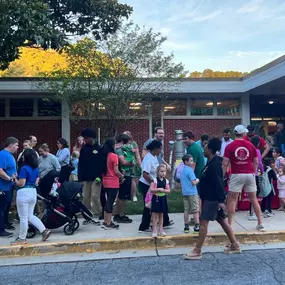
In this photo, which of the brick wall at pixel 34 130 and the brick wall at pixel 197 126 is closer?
the brick wall at pixel 34 130

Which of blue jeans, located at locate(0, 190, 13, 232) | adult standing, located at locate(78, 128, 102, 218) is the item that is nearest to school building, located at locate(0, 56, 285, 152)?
adult standing, located at locate(78, 128, 102, 218)

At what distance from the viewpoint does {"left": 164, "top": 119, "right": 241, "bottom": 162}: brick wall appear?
17.7 metres

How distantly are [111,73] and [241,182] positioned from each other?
788 centimetres

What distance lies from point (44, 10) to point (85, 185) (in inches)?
201

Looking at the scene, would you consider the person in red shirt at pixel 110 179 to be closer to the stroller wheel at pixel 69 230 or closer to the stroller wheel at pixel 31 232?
the stroller wheel at pixel 69 230

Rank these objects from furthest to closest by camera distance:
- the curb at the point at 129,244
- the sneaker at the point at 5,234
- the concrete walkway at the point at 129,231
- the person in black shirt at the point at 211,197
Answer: the sneaker at the point at 5,234 < the concrete walkway at the point at 129,231 < the curb at the point at 129,244 < the person in black shirt at the point at 211,197

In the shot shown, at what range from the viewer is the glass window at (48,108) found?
1709cm

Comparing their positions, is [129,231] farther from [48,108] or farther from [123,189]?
[48,108]

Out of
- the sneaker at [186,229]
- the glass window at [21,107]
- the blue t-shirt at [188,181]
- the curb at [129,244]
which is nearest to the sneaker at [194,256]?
the curb at [129,244]

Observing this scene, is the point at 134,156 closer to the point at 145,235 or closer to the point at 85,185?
the point at 85,185

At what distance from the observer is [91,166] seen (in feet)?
25.8

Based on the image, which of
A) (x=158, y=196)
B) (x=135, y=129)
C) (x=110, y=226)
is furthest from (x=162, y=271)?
(x=135, y=129)

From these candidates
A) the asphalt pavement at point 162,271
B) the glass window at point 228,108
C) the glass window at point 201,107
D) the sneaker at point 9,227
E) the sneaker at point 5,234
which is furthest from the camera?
the glass window at point 228,108

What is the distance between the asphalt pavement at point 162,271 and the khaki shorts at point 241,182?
1.16 m
